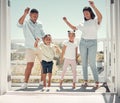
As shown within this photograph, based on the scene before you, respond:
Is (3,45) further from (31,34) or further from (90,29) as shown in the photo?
(90,29)

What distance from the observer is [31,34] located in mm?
4703

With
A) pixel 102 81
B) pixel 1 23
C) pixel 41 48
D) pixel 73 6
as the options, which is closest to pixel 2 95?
pixel 1 23

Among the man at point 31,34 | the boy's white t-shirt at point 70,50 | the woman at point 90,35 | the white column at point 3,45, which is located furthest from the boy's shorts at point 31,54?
the white column at point 3,45

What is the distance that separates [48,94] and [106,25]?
5.32 ft

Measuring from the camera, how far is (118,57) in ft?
11.5

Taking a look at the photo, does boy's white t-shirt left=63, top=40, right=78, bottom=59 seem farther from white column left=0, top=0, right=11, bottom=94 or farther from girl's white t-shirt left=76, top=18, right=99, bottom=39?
white column left=0, top=0, right=11, bottom=94

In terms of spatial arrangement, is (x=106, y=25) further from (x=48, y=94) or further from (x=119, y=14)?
(x=48, y=94)

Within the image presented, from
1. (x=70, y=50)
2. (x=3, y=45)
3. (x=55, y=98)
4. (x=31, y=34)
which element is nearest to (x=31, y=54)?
(x=31, y=34)

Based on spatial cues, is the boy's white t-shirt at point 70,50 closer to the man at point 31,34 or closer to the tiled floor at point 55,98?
the man at point 31,34

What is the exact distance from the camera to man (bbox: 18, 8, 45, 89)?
469 centimetres

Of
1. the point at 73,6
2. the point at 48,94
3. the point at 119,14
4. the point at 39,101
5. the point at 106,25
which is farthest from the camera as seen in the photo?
the point at 73,6

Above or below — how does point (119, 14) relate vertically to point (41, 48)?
above

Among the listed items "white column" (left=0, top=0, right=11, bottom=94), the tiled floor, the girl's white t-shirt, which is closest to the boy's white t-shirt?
the girl's white t-shirt

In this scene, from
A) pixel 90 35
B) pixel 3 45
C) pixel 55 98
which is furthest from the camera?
pixel 90 35
